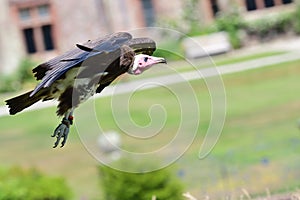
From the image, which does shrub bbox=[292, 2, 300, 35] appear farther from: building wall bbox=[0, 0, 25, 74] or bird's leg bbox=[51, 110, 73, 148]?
bird's leg bbox=[51, 110, 73, 148]

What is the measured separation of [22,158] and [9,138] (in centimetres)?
215

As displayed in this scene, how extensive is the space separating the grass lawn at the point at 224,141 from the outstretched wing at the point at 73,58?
84.2 inches

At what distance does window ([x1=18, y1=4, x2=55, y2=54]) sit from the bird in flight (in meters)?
22.7

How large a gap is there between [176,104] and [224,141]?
3.30m

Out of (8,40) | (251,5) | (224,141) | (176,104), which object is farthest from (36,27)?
(224,141)

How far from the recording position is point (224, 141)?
12.8 meters

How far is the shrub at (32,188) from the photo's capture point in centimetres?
833

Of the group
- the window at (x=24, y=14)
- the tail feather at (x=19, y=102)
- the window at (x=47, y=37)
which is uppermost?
the tail feather at (x=19, y=102)

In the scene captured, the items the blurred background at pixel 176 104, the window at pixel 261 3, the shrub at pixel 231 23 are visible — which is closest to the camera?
the blurred background at pixel 176 104

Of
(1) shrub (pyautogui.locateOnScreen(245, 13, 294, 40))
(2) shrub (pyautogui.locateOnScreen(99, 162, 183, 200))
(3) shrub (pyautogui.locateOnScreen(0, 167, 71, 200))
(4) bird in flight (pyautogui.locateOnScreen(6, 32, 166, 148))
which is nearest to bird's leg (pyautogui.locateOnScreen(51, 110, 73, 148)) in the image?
(4) bird in flight (pyautogui.locateOnScreen(6, 32, 166, 148))

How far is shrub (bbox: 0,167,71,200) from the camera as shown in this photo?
8328 millimetres

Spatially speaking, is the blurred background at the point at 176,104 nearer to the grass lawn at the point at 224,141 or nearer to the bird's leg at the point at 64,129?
the grass lawn at the point at 224,141

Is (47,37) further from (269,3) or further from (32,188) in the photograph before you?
(32,188)

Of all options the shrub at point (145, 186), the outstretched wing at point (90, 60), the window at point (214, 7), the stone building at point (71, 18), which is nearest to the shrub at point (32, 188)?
the shrub at point (145, 186)
